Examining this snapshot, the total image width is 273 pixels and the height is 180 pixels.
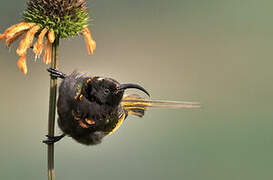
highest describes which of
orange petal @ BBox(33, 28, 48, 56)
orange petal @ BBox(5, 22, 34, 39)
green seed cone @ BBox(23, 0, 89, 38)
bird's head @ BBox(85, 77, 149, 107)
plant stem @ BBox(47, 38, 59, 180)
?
green seed cone @ BBox(23, 0, 89, 38)

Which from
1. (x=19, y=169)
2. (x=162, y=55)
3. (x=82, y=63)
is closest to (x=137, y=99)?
(x=19, y=169)

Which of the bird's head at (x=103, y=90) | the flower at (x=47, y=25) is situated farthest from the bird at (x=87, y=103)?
the flower at (x=47, y=25)

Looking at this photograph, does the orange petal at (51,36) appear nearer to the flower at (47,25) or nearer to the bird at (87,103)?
the flower at (47,25)

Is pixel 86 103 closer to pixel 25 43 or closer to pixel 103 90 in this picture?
pixel 103 90

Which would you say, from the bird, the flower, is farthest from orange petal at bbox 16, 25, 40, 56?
the bird

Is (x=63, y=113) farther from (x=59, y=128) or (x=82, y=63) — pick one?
(x=82, y=63)

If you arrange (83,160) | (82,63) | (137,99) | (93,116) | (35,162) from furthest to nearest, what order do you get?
(82,63) → (83,160) → (35,162) → (137,99) → (93,116)

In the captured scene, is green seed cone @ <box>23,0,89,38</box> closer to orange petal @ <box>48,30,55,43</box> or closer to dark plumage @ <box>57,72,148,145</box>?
orange petal @ <box>48,30,55,43</box>
